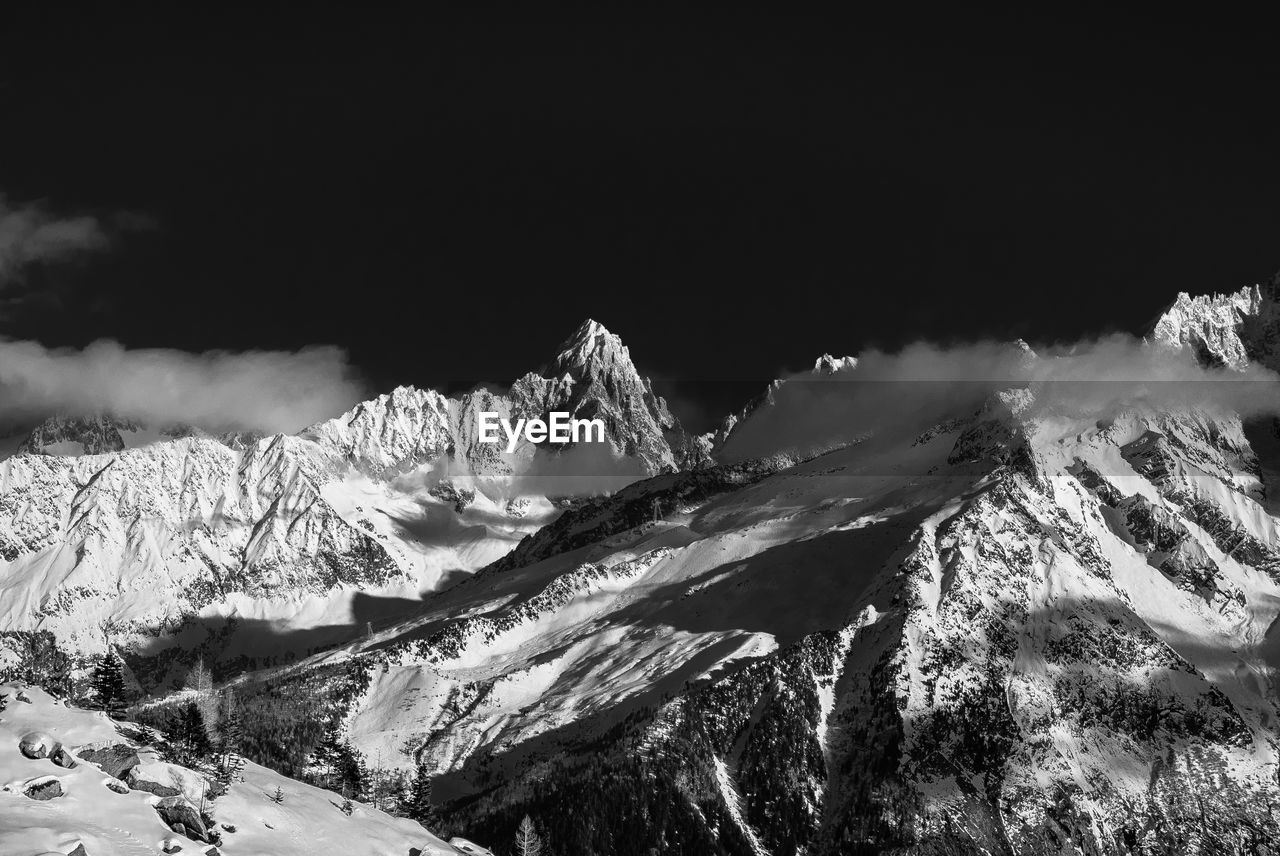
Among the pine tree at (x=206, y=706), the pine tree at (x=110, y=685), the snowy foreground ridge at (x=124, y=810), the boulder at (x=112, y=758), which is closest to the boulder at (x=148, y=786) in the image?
the snowy foreground ridge at (x=124, y=810)

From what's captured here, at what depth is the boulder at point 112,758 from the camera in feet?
331

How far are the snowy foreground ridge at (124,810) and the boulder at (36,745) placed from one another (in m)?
0.25

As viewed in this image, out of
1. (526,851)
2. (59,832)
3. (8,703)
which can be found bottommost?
(526,851)

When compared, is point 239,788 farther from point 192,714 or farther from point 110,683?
point 110,683

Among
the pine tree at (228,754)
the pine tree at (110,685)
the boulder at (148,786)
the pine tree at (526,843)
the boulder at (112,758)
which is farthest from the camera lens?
the pine tree at (526,843)

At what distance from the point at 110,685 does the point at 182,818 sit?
53.2 m

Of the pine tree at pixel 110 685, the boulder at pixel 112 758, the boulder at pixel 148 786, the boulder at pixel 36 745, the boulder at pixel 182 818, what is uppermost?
the pine tree at pixel 110 685

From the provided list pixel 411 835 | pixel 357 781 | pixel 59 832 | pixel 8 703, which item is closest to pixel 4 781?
pixel 59 832

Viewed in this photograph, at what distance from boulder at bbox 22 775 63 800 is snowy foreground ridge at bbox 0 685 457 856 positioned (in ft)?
0.21

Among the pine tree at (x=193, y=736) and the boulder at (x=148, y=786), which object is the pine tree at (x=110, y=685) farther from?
the boulder at (x=148, y=786)

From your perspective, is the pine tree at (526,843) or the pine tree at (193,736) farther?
the pine tree at (526,843)

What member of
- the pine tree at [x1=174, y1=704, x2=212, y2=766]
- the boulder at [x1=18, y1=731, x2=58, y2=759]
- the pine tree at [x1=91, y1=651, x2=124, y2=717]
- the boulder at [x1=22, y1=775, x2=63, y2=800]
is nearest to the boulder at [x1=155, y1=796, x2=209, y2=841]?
the boulder at [x1=22, y1=775, x2=63, y2=800]

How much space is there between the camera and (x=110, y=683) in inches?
5684

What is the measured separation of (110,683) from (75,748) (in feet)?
142
